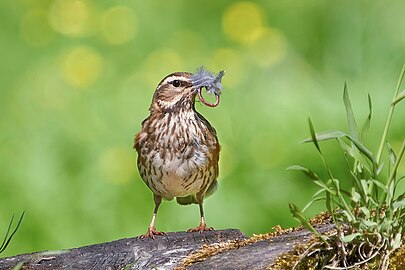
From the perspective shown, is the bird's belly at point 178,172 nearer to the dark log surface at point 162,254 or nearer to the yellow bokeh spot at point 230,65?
the dark log surface at point 162,254

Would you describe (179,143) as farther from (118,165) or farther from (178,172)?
(118,165)

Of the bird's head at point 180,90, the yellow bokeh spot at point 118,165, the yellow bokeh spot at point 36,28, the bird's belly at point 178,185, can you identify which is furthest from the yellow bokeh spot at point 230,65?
the bird's belly at point 178,185

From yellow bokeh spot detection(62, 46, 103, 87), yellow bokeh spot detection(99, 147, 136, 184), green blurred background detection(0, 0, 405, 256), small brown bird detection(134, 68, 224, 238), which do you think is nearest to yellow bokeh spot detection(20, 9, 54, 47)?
green blurred background detection(0, 0, 405, 256)

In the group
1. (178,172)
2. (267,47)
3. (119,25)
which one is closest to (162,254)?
(178,172)

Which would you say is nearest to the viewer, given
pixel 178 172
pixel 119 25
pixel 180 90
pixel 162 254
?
pixel 162 254

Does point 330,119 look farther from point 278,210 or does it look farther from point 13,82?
point 13,82

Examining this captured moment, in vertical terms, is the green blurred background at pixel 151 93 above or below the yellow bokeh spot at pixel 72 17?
below
